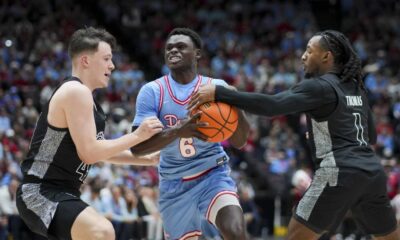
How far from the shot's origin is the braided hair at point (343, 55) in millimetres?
6199

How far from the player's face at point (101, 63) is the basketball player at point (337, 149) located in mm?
760

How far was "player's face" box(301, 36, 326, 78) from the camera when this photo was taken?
20.5 ft

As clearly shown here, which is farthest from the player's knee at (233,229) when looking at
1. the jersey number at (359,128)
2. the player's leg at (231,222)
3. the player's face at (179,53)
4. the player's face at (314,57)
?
the player's face at (179,53)

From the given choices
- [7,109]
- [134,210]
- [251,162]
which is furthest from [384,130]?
[7,109]

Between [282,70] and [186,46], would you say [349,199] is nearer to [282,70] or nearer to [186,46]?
[186,46]

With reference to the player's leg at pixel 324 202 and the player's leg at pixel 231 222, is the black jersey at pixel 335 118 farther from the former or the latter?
the player's leg at pixel 231 222

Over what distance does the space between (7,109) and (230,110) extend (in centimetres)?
1160

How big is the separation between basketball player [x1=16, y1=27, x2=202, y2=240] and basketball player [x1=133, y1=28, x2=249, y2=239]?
32.9 inches

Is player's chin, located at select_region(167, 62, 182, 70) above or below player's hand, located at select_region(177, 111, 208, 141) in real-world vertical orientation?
above

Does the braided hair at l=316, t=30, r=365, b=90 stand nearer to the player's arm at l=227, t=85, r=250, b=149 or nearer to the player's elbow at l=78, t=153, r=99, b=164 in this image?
the player's arm at l=227, t=85, r=250, b=149

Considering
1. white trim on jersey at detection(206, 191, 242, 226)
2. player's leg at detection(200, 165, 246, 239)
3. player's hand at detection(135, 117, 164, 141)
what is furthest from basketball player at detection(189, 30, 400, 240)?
white trim on jersey at detection(206, 191, 242, 226)

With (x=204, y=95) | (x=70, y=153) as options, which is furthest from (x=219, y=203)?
(x=70, y=153)

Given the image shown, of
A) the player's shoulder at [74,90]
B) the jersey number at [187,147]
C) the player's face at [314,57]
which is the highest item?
the player's face at [314,57]

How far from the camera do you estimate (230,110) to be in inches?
232
